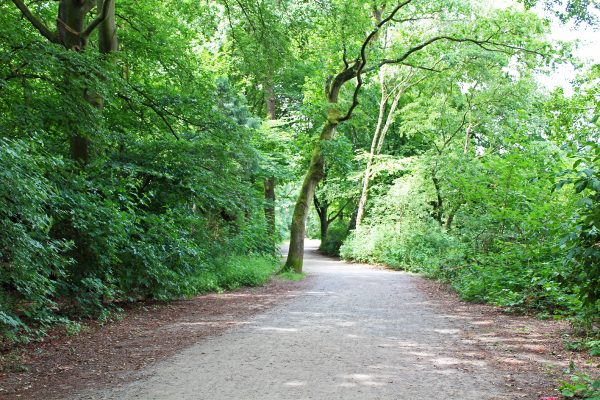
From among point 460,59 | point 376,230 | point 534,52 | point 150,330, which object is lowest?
point 150,330

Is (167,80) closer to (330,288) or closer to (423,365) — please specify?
(330,288)

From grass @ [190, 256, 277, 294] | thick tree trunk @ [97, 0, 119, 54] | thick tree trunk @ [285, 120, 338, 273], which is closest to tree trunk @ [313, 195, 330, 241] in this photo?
thick tree trunk @ [285, 120, 338, 273]

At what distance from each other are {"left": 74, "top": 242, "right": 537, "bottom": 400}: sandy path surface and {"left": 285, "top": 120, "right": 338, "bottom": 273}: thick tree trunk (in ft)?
31.0

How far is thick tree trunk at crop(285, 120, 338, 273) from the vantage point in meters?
19.7

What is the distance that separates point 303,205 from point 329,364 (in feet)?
45.2

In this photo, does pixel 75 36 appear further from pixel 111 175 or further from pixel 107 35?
pixel 111 175

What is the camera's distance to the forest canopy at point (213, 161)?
673cm

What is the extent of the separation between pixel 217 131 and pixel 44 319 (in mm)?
7068

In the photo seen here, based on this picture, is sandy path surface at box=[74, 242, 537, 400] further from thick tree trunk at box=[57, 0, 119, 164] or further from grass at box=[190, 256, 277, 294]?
thick tree trunk at box=[57, 0, 119, 164]

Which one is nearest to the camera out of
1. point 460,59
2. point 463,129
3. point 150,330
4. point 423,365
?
point 423,365

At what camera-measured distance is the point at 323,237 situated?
142ft

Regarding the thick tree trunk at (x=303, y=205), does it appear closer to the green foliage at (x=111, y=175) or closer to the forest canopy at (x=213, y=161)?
the forest canopy at (x=213, y=161)

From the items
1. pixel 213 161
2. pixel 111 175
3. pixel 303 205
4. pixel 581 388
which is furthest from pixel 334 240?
pixel 581 388

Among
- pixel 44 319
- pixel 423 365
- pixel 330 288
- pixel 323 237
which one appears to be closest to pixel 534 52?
pixel 330 288
